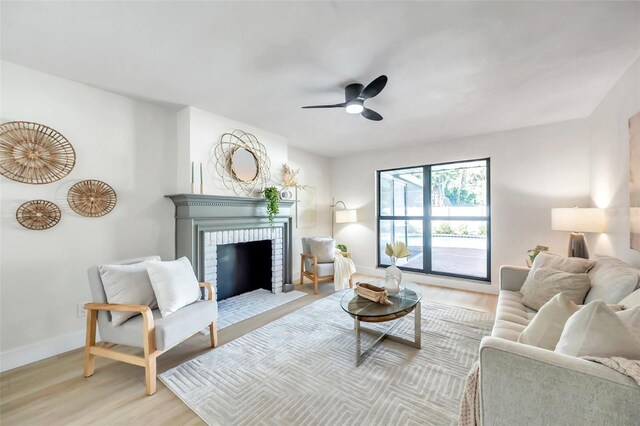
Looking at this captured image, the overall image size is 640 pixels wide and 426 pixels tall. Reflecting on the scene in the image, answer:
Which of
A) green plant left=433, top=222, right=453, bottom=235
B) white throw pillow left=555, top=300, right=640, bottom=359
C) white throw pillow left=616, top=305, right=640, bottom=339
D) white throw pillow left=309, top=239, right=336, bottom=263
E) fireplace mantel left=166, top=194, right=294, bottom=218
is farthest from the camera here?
green plant left=433, top=222, right=453, bottom=235

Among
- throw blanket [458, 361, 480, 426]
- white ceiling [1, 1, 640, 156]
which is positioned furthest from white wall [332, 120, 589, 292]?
throw blanket [458, 361, 480, 426]

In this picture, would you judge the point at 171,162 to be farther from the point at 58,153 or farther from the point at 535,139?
the point at 535,139

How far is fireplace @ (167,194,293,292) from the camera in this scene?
3.00m

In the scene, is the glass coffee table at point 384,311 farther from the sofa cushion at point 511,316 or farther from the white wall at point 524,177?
the white wall at point 524,177

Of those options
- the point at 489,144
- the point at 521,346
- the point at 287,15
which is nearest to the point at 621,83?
the point at 489,144

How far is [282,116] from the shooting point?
331 cm

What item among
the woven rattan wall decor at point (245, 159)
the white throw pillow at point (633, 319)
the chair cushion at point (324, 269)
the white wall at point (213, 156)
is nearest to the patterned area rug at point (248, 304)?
the chair cushion at point (324, 269)

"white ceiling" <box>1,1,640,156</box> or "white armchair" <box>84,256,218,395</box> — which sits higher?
"white ceiling" <box>1,1,640,156</box>

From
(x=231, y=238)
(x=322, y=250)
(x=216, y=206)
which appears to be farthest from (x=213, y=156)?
(x=322, y=250)

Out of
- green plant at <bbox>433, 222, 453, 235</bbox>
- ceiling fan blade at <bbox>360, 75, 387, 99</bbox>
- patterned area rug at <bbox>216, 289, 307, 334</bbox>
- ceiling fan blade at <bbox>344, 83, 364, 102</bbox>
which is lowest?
patterned area rug at <bbox>216, 289, 307, 334</bbox>

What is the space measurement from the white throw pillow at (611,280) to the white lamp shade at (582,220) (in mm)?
799

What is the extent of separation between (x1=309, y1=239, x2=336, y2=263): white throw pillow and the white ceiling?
82.8 inches

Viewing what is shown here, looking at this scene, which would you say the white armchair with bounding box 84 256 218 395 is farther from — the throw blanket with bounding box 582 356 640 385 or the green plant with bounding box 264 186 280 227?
the throw blanket with bounding box 582 356 640 385

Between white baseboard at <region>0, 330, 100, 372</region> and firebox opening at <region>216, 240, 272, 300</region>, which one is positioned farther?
firebox opening at <region>216, 240, 272, 300</region>
